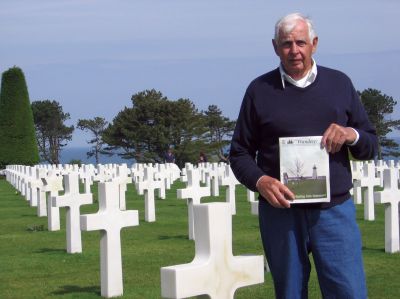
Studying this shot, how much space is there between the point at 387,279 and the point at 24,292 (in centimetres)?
340

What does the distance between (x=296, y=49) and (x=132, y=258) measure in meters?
7.06

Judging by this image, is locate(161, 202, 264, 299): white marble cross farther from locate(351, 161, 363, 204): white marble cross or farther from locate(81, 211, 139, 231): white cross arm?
locate(351, 161, 363, 204): white marble cross

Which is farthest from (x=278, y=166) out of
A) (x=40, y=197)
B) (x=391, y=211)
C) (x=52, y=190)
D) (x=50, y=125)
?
(x=50, y=125)

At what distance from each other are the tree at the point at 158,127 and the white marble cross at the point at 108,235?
55.3m

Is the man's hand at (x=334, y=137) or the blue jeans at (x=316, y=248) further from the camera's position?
the blue jeans at (x=316, y=248)

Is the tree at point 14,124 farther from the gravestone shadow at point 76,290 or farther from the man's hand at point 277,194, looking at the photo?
the man's hand at point 277,194

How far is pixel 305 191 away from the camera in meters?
3.92

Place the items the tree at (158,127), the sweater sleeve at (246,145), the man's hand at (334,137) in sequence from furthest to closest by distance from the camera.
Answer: the tree at (158,127)
the sweater sleeve at (246,145)
the man's hand at (334,137)

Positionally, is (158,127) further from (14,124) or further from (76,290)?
(76,290)

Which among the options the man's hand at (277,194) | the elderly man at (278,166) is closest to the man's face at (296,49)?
the elderly man at (278,166)

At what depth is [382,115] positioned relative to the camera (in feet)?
208

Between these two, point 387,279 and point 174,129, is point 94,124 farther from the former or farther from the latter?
point 387,279

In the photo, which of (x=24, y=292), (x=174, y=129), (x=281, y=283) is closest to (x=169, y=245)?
(x=24, y=292)

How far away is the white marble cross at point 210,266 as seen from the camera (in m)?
3.63
